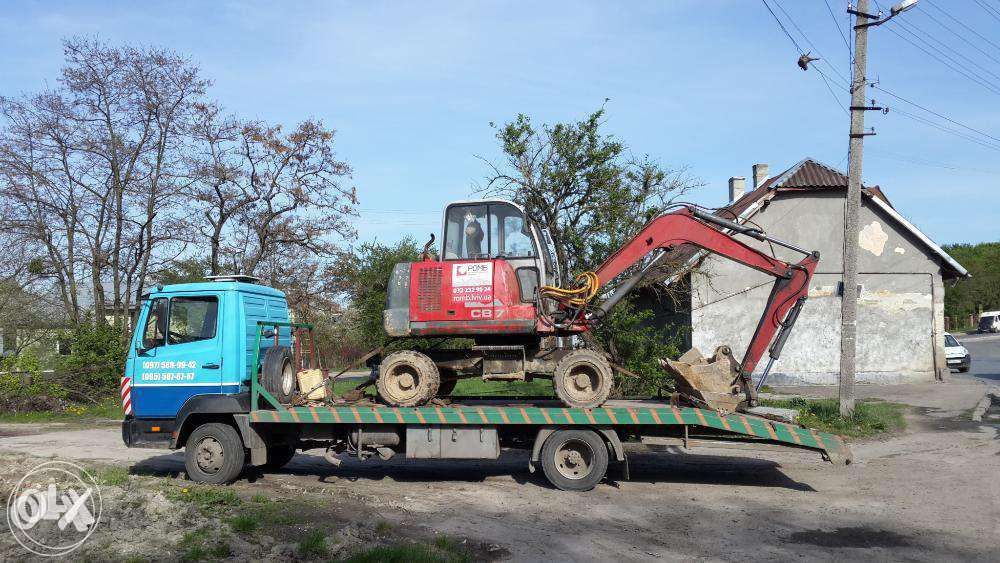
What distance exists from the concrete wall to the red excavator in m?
12.6

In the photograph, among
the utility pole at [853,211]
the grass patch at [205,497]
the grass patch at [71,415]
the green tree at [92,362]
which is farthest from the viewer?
the green tree at [92,362]

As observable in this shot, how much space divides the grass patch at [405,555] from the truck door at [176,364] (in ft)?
14.8

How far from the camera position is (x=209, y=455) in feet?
33.7

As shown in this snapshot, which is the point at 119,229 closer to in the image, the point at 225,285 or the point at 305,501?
the point at 225,285

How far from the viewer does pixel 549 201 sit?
19.7 m

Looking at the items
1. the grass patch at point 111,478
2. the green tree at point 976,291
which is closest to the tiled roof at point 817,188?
the grass patch at point 111,478

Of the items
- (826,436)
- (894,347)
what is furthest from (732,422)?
(894,347)

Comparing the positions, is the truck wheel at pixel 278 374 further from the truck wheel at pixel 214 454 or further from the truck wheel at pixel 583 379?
the truck wheel at pixel 583 379

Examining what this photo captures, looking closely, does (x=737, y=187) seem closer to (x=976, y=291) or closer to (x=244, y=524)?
(x=244, y=524)

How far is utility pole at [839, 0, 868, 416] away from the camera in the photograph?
1504cm

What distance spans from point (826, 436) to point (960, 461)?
3928mm

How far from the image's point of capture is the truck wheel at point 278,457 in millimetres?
11355

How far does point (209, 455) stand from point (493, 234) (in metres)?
4.96

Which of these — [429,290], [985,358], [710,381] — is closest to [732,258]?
[710,381]
